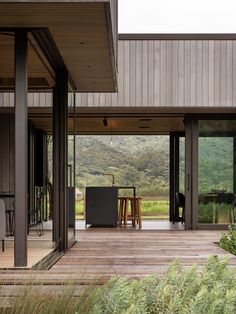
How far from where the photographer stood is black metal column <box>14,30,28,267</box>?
20.3 feet

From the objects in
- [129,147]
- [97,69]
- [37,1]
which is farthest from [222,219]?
[37,1]

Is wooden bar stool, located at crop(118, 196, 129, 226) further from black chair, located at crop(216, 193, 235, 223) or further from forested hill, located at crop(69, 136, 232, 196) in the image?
forested hill, located at crop(69, 136, 232, 196)

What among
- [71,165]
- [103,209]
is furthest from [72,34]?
[103,209]

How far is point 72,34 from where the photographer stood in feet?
22.0

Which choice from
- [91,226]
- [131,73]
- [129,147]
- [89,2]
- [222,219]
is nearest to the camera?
[89,2]

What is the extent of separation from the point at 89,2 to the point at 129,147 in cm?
1501

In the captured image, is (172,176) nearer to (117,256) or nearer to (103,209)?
(103,209)

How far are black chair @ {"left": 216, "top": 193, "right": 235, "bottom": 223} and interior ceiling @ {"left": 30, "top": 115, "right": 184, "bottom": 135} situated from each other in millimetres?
1852

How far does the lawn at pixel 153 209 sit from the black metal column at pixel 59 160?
763 centimetres

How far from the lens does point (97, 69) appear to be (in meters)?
8.94

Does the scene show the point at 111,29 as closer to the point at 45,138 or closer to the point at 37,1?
the point at 37,1

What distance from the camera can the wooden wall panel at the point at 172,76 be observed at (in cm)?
1214

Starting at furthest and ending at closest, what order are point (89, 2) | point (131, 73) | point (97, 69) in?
point (131, 73) → point (97, 69) → point (89, 2)

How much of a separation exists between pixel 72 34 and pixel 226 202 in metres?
7.41
